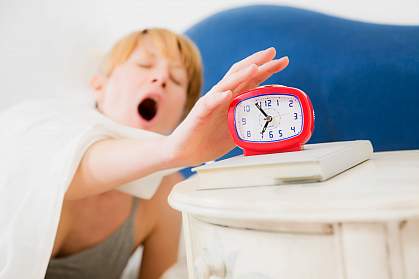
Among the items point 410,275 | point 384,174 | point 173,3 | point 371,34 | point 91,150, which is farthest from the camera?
point 173,3

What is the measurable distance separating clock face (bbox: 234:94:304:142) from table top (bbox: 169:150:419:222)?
0.36ft

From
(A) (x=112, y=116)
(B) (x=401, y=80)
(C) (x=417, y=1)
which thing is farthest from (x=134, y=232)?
(C) (x=417, y=1)

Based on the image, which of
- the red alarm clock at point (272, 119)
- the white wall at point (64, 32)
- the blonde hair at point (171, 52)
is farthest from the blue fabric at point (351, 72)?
the red alarm clock at point (272, 119)

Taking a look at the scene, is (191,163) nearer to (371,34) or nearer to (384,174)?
(384,174)

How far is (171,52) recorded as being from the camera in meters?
1.10

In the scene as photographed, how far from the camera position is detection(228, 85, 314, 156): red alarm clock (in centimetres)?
62

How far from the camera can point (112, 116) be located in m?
1.05

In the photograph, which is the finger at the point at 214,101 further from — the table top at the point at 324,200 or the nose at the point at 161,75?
the nose at the point at 161,75

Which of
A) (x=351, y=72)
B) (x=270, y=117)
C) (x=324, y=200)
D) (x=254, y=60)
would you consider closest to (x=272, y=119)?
(x=270, y=117)

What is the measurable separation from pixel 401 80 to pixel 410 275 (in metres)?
0.60

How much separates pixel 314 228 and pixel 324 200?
32mm

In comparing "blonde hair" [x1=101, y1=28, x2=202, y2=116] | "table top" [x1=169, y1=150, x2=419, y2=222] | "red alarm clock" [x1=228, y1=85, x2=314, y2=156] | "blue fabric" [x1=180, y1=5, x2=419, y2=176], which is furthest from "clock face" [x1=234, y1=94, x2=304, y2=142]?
"blonde hair" [x1=101, y1=28, x2=202, y2=116]

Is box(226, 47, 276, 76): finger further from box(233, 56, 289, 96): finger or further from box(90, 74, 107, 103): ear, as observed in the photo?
box(90, 74, 107, 103): ear

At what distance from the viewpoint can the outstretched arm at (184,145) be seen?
63 centimetres
